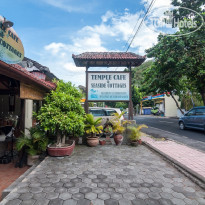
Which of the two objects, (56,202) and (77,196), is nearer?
(56,202)

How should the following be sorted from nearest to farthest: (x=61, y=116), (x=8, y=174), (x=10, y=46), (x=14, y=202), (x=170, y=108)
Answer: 1. (x=14, y=202)
2. (x=10, y=46)
3. (x=8, y=174)
4. (x=61, y=116)
5. (x=170, y=108)

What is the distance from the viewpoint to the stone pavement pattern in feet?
8.61

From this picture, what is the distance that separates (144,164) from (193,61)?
11231mm

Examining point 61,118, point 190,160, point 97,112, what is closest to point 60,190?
point 61,118

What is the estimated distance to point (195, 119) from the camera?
34.5 ft

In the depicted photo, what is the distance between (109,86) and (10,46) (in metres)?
5.27

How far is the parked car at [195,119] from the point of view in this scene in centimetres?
997

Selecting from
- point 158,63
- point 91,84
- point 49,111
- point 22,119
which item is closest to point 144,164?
point 49,111

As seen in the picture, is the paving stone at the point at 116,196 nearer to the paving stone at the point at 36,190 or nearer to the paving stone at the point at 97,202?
the paving stone at the point at 97,202

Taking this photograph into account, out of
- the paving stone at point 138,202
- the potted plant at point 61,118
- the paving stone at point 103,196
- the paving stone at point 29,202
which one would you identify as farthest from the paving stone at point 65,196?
the potted plant at point 61,118

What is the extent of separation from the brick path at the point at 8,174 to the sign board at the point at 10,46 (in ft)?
9.51

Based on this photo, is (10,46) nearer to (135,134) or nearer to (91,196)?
(91,196)

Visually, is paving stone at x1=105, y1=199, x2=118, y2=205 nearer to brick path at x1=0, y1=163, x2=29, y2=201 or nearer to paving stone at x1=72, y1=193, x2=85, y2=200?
paving stone at x1=72, y1=193, x2=85, y2=200

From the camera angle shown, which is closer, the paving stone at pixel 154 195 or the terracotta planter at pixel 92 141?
the paving stone at pixel 154 195
